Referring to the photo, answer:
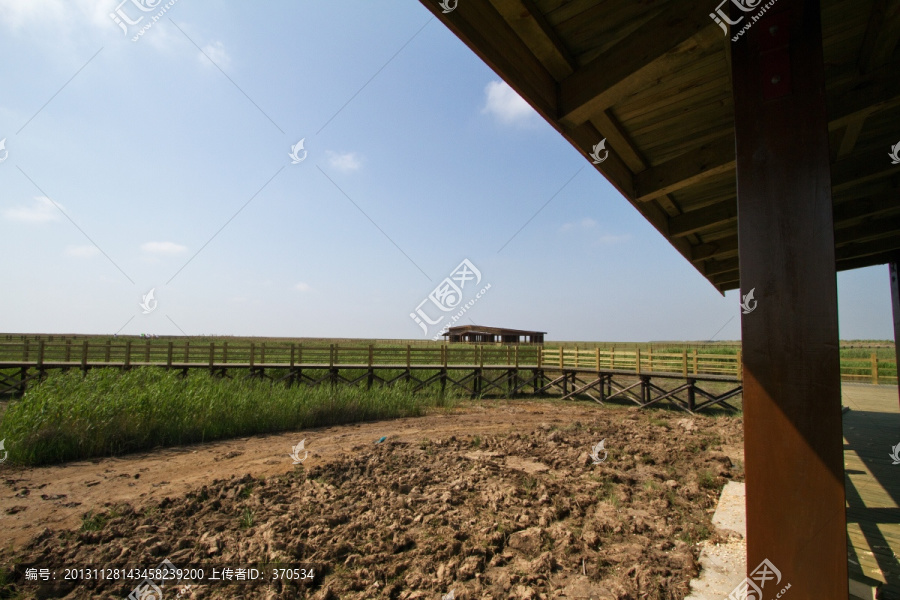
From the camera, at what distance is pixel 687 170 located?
10.7 ft

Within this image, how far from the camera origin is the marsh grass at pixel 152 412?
7.43 meters

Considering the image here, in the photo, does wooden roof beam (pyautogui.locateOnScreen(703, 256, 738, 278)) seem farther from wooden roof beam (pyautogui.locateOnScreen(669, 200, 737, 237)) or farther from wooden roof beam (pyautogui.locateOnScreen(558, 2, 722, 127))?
wooden roof beam (pyautogui.locateOnScreen(558, 2, 722, 127))

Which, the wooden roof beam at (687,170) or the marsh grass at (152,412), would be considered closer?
the wooden roof beam at (687,170)

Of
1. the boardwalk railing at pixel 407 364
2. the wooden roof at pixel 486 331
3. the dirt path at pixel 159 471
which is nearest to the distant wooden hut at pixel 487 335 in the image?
the wooden roof at pixel 486 331

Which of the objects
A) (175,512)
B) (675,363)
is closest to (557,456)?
(175,512)

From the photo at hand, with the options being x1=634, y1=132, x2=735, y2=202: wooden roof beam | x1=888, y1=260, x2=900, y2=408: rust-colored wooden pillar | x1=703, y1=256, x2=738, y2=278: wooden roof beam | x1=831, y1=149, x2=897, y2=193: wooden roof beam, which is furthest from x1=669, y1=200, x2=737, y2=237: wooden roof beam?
x1=888, y1=260, x2=900, y2=408: rust-colored wooden pillar

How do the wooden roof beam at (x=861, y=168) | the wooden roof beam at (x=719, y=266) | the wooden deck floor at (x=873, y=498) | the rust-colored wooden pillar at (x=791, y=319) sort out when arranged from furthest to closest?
the wooden roof beam at (x=719, y=266)
the wooden roof beam at (x=861, y=168)
the wooden deck floor at (x=873, y=498)
the rust-colored wooden pillar at (x=791, y=319)

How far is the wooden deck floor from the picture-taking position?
9.57 feet

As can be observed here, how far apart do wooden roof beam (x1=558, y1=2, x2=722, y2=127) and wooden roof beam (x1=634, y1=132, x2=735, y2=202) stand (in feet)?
3.42

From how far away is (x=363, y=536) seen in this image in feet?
12.6

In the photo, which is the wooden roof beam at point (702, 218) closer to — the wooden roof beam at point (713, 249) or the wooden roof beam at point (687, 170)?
the wooden roof beam at point (687, 170)

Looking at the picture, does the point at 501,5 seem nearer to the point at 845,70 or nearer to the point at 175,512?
the point at 845,70

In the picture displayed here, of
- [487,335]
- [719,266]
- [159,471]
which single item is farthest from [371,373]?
[487,335]

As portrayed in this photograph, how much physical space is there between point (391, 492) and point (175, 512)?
2.44m
